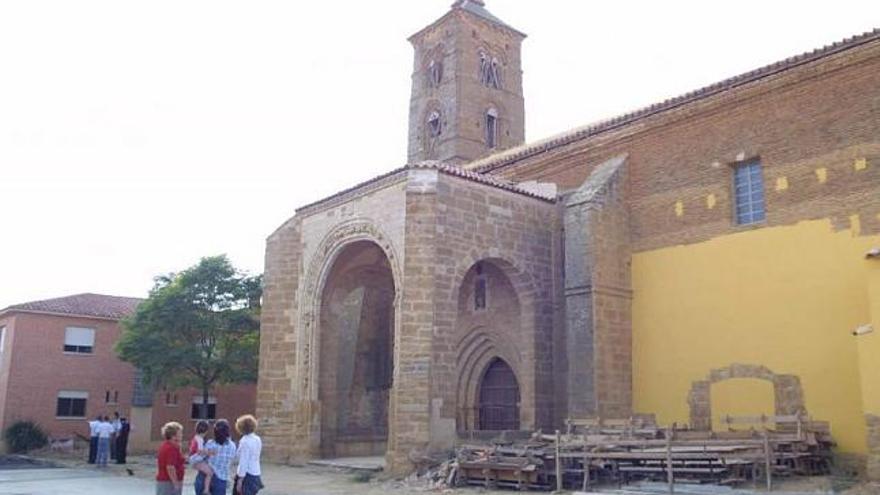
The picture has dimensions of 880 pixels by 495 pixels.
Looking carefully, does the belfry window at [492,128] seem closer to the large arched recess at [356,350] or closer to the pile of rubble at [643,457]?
the large arched recess at [356,350]

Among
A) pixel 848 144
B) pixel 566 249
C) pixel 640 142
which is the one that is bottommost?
pixel 566 249

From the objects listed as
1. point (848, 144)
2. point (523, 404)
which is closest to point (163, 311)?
point (523, 404)

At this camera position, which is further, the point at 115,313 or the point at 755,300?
the point at 115,313

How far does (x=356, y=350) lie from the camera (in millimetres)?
20594

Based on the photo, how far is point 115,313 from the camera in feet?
101

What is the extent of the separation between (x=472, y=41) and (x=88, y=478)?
22.2 m

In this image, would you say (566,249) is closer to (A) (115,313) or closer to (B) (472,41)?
(B) (472,41)

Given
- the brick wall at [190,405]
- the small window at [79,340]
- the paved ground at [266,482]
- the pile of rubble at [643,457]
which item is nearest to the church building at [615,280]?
the paved ground at [266,482]

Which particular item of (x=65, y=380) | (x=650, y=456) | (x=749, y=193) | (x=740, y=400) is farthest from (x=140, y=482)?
(x=65, y=380)

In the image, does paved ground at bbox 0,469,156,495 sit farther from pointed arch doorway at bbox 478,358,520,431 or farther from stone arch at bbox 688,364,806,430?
stone arch at bbox 688,364,806,430

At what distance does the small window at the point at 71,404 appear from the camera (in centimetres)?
2852

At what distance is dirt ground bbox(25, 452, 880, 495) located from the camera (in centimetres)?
1104

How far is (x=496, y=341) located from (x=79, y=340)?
1843 cm

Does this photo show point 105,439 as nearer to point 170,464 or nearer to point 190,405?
point 190,405
